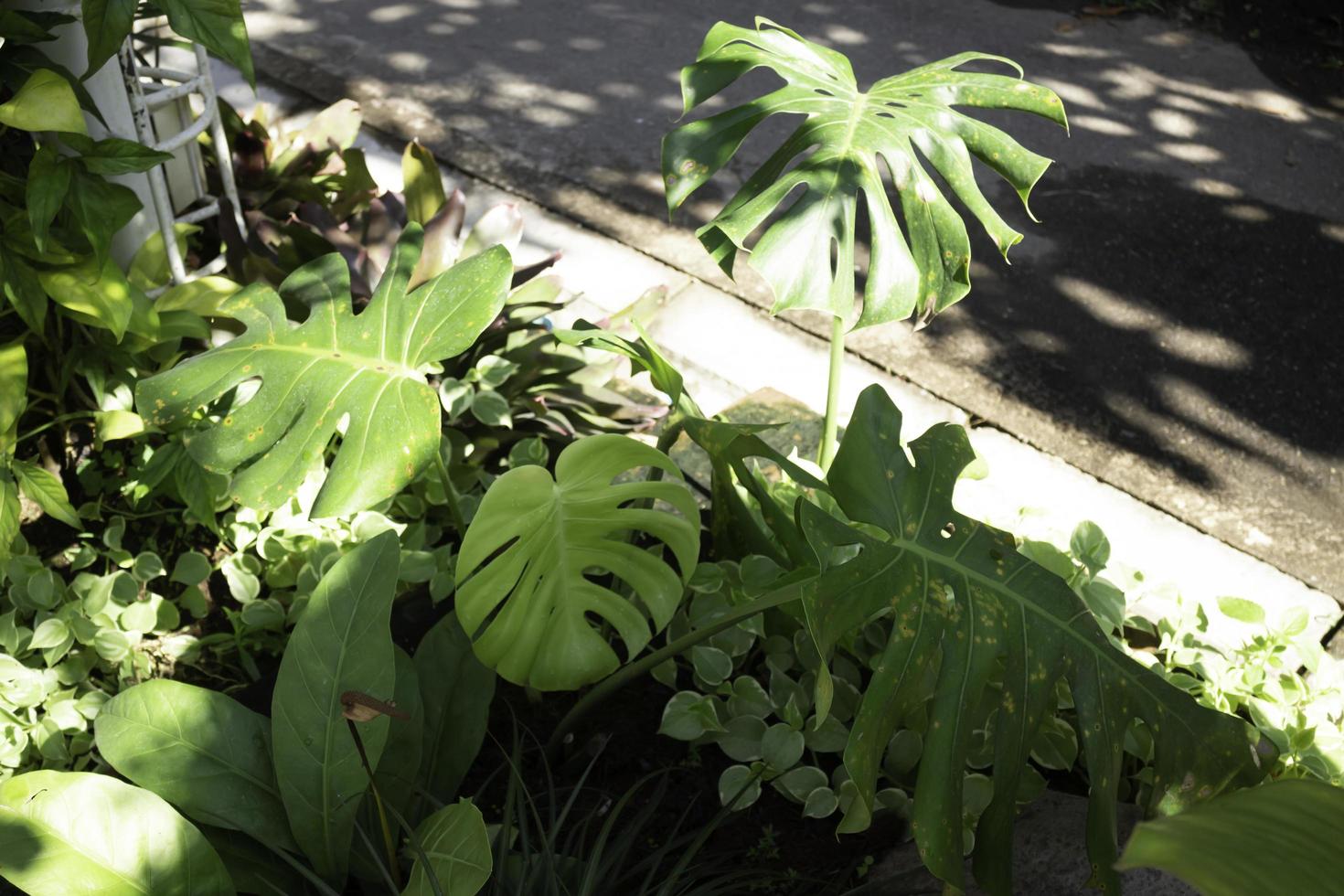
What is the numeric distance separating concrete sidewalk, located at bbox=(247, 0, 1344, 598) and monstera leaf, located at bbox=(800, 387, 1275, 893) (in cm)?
127

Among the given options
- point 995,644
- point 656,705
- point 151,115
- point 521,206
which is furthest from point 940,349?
point 151,115

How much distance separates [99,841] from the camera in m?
1.38

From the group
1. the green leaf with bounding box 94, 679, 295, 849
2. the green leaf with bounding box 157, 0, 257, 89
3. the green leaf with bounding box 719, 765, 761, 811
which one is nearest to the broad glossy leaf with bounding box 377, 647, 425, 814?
the green leaf with bounding box 94, 679, 295, 849

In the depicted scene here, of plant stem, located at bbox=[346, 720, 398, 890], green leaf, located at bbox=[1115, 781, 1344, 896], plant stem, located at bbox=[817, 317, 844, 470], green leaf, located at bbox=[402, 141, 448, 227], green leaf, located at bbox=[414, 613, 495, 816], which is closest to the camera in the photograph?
green leaf, located at bbox=[1115, 781, 1344, 896]

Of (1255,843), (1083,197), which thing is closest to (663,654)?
(1255,843)

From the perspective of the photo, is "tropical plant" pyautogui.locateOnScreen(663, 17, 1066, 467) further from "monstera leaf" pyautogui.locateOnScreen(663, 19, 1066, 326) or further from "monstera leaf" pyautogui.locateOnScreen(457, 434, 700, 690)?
"monstera leaf" pyautogui.locateOnScreen(457, 434, 700, 690)

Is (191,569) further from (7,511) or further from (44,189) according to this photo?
(44,189)

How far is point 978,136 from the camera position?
1.75 metres

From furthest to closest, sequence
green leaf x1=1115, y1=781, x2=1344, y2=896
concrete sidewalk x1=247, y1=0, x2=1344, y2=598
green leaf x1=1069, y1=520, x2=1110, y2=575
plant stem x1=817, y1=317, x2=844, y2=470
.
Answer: concrete sidewalk x1=247, y1=0, x2=1344, y2=598 → green leaf x1=1069, y1=520, x2=1110, y2=575 → plant stem x1=817, y1=317, x2=844, y2=470 → green leaf x1=1115, y1=781, x2=1344, y2=896

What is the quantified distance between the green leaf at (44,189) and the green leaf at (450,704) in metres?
0.87

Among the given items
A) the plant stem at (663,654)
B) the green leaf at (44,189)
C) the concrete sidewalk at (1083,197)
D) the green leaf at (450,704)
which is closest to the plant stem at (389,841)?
the green leaf at (450,704)

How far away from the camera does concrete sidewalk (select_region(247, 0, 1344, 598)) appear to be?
9.16 feet

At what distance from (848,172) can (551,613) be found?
2.41 feet

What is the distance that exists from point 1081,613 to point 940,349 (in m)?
1.62
